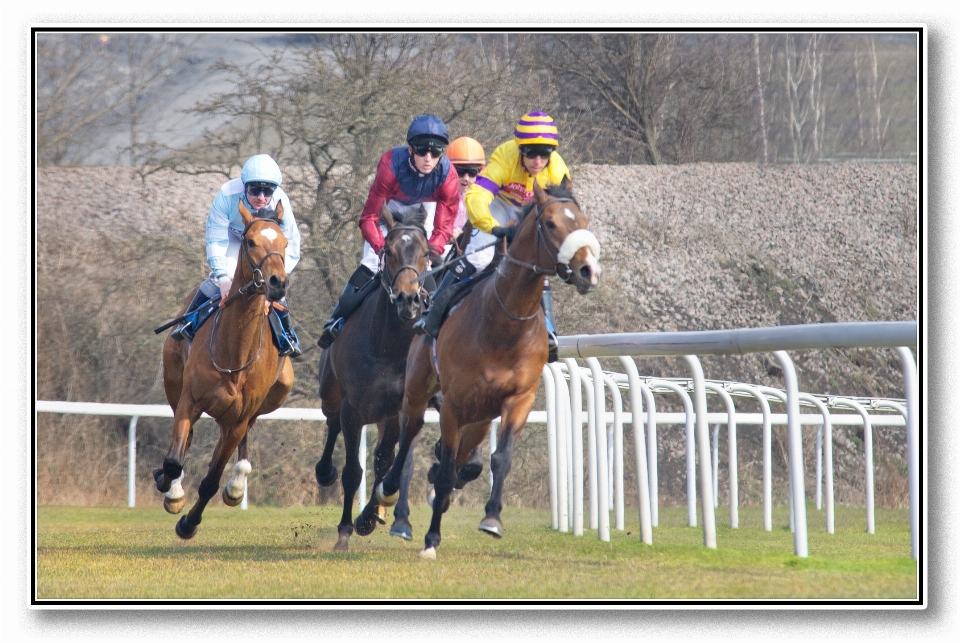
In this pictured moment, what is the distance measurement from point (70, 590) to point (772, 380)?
17.0m

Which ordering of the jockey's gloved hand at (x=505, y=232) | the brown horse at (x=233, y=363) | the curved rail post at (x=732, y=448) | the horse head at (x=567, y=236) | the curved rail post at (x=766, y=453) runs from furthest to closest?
the curved rail post at (x=766, y=453) → the brown horse at (x=233, y=363) → the jockey's gloved hand at (x=505, y=232) → the curved rail post at (x=732, y=448) → the horse head at (x=567, y=236)

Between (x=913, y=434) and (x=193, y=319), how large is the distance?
4.29 m

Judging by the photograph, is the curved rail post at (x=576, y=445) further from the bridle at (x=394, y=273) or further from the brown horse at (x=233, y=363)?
the brown horse at (x=233, y=363)

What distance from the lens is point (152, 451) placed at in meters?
16.0

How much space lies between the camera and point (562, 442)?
7660mm

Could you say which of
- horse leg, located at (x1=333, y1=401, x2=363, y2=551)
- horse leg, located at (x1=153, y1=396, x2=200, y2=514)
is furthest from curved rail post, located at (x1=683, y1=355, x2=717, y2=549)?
horse leg, located at (x1=153, y1=396, x2=200, y2=514)

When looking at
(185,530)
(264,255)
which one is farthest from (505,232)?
(185,530)

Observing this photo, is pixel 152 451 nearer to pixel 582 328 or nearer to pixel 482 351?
pixel 582 328

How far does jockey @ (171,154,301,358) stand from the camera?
712cm

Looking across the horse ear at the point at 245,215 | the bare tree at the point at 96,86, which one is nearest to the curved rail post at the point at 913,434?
the horse ear at the point at 245,215

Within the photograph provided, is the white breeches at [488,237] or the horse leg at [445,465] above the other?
the white breeches at [488,237]

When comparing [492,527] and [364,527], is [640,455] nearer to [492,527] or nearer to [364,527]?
[492,527]

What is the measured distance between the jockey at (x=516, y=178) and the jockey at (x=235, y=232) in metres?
1.05

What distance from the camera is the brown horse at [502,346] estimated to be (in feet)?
19.1
